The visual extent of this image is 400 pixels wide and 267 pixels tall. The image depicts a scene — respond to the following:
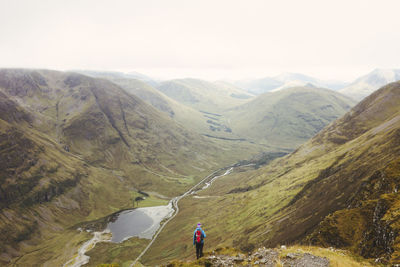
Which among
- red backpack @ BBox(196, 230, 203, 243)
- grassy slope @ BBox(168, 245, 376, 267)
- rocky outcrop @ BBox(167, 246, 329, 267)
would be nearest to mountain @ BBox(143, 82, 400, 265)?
grassy slope @ BBox(168, 245, 376, 267)

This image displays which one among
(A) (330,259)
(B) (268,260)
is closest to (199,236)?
(B) (268,260)

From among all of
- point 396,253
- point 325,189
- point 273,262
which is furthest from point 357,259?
point 325,189

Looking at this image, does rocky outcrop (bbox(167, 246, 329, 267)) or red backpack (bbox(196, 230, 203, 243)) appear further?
red backpack (bbox(196, 230, 203, 243))

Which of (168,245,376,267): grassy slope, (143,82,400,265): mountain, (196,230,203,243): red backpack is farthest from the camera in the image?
(143,82,400,265): mountain

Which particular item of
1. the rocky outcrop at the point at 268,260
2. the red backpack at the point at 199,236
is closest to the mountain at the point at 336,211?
the rocky outcrop at the point at 268,260

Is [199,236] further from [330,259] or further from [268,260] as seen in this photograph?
[330,259]

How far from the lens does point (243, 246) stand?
114m

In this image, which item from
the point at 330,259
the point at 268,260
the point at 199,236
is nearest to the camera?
the point at 330,259

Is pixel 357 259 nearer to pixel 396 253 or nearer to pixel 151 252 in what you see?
pixel 396 253

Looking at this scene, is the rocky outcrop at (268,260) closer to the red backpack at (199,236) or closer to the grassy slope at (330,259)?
the grassy slope at (330,259)

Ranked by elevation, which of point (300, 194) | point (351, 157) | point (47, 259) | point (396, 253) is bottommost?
point (47, 259)

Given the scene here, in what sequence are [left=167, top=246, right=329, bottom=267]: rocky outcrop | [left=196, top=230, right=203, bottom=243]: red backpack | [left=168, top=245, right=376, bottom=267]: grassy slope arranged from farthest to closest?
1. [left=196, top=230, right=203, bottom=243]: red backpack
2. [left=167, top=246, right=329, bottom=267]: rocky outcrop
3. [left=168, top=245, right=376, bottom=267]: grassy slope

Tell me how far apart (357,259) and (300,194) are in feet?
391

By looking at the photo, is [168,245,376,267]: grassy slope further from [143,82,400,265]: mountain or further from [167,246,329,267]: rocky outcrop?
[143,82,400,265]: mountain
